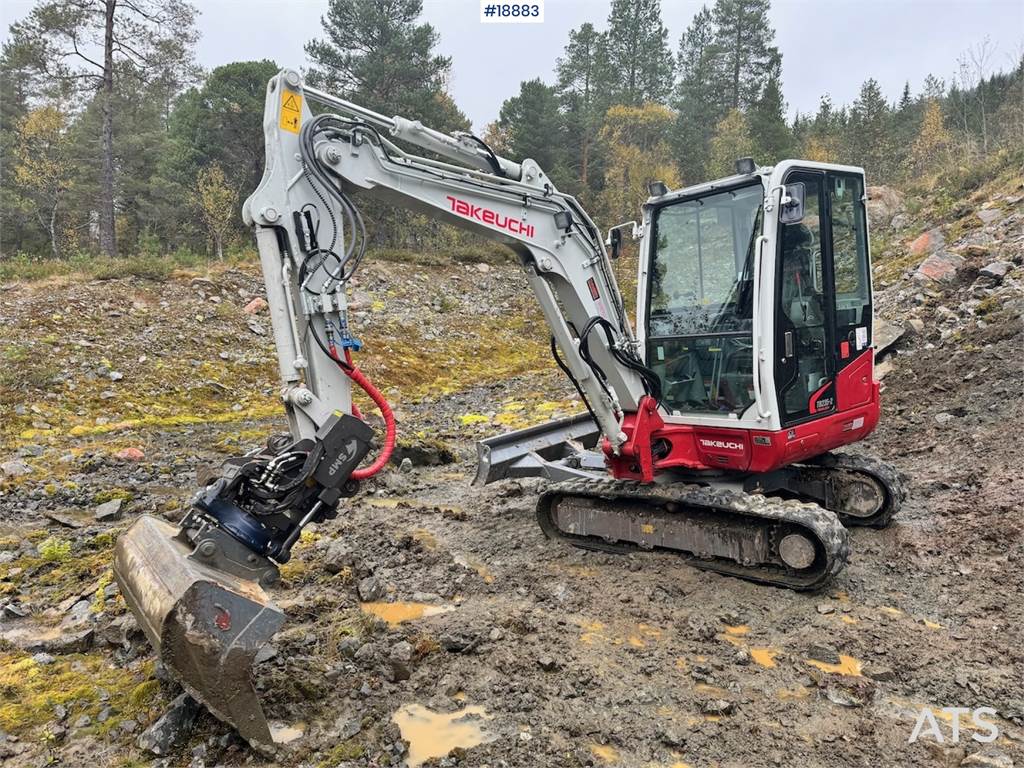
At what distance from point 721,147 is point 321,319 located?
3051 centimetres

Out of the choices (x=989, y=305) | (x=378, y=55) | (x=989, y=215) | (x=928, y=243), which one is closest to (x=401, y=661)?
(x=989, y=305)

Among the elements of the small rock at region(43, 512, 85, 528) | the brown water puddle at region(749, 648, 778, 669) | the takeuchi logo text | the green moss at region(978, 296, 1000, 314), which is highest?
the takeuchi logo text

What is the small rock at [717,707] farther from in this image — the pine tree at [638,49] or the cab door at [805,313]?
the pine tree at [638,49]

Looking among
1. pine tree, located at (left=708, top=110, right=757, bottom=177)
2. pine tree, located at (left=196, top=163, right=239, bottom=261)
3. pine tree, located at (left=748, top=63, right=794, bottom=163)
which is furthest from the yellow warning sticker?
pine tree, located at (left=748, top=63, right=794, bottom=163)

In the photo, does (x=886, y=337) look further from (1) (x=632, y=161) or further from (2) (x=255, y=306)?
(1) (x=632, y=161)

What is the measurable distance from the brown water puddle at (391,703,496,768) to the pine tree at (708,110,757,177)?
1134 inches

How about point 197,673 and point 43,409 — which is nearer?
point 197,673

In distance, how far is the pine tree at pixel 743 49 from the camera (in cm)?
3522

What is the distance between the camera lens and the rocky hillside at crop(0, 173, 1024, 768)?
10.0 feet

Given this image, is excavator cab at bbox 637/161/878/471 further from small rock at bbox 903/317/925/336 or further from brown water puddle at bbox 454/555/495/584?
small rock at bbox 903/317/925/336

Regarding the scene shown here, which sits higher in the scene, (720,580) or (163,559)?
(163,559)

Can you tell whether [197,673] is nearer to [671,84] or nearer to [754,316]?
[754,316]

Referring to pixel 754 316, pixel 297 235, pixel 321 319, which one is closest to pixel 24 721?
pixel 321 319

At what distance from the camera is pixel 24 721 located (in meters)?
3.14
